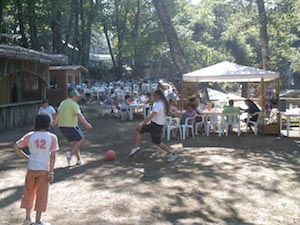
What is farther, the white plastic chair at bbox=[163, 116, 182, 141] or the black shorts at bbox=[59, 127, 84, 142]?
the white plastic chair at bbox=[163, 116, 182, 141]


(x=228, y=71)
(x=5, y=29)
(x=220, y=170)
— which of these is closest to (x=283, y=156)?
(x=220, y=170)

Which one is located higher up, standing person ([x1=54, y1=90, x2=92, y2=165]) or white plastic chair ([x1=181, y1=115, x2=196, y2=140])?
standing person ([x1=54, y1=90, x2=92, y2=165])

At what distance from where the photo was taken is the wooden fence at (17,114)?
11.3 meters

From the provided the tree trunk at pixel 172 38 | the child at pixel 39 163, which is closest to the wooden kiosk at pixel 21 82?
the tree trunk at pixel 172 38

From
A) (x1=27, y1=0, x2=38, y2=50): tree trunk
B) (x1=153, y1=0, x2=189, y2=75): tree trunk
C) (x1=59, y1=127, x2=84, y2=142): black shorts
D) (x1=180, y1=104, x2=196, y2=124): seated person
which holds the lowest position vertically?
(x1=59, y1=127, x2=84, y2=142): black shorts

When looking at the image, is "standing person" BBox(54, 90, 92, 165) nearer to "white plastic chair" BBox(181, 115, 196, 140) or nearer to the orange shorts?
the orange shorts

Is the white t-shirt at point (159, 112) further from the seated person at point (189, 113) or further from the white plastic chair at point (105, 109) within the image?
the white plastic chair at point (105, 109)

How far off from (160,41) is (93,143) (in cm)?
1633

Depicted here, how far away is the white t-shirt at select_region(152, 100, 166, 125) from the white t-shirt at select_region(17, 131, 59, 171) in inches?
122

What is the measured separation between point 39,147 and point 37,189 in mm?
451

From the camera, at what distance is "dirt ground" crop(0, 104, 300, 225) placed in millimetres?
4246

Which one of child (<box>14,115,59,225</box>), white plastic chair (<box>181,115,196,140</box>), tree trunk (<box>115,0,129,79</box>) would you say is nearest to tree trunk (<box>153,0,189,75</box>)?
white plastic chair (<box>181,115,196,140</box>)

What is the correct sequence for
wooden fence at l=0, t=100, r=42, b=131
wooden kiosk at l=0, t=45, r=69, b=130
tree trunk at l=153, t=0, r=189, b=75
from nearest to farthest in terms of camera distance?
1. wooden kiosk at l=0, t=45, r=69, b=130
2. wooden fence at l=0, t=100, r=42, b=131
3. tree trunk at l=153, t=0, r=189, b=75

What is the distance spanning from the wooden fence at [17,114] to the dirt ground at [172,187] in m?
3.00
